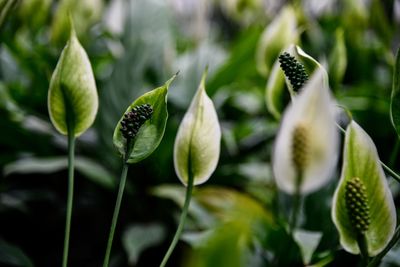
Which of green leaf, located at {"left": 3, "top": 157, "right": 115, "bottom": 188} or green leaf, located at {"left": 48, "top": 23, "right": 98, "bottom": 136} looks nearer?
green leaf, located at {"left": 48, "top": 23, "right": 98, "bottom": 136}

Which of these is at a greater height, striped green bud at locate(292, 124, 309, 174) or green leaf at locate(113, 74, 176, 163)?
striped green bud at locate(292, 124, 309, 174)

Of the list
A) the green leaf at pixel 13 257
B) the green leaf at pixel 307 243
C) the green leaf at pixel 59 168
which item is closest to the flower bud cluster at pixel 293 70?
the green leaf at pixel 307 243

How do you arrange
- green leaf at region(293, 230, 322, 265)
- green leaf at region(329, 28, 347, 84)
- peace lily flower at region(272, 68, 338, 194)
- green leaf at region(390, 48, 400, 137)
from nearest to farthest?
peace lily flower at region(272, 68, 338, 194) < green leaf at region(390, 48, 400, 137) < green leaf at region(293, 230, 322, 265) < green leaf at region(329, 28, 347, 84)

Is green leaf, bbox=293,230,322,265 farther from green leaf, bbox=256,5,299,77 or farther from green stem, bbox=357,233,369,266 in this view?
green leaf, bbox=256,5,299,77

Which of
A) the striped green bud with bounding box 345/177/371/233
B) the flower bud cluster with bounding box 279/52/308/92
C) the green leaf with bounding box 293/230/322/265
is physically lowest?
the green leaf with bounding box 293/230/322/265

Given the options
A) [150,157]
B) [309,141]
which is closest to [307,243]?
[309,141]

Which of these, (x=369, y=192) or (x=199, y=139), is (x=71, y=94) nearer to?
(x=199, y=139)

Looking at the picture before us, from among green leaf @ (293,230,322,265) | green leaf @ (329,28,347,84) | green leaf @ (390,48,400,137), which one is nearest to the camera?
green leaf @ (390,48,400,137)

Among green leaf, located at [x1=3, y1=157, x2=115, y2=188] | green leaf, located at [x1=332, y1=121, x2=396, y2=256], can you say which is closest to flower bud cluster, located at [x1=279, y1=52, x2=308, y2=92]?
green leaf, located at [x1=332, y1=121, x2=396, y2=256]

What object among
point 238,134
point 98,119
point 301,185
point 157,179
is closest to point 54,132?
point 98,119
